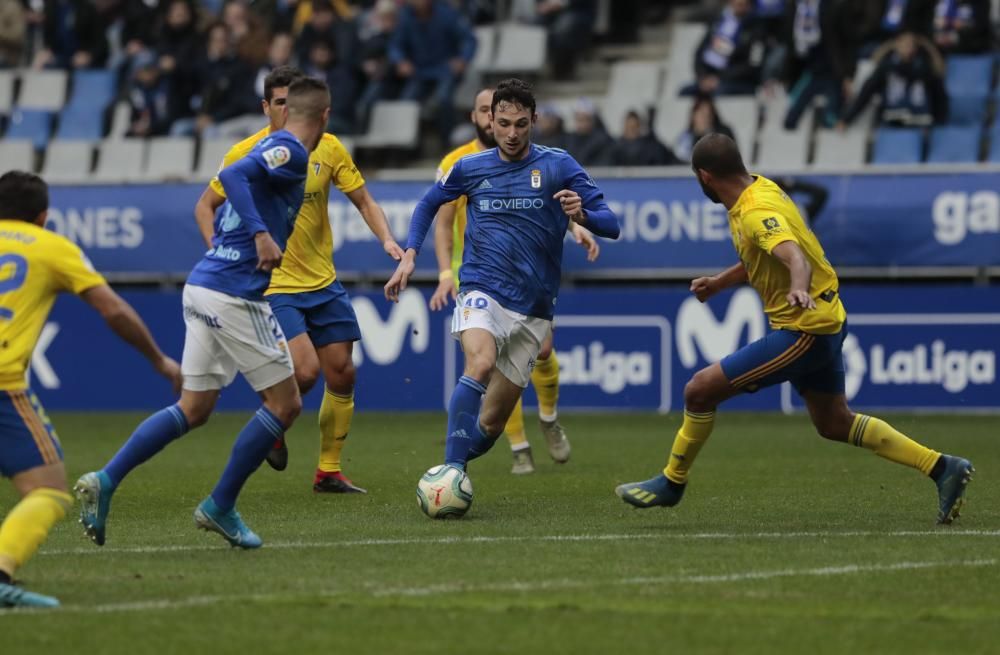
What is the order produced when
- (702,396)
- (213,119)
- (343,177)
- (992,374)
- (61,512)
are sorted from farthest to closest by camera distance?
(213,119), (992,374), (343,177), (702,396), (61,512)

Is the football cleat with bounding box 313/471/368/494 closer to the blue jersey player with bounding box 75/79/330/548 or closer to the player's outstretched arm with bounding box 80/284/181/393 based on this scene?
the blue jersey player with bounding box 75/79/330/548

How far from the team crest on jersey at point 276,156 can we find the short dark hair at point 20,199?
1526mm

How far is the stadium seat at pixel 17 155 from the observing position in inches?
973

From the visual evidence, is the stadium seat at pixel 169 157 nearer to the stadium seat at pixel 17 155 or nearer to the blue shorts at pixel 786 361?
the stadium seat at pixel 17 155

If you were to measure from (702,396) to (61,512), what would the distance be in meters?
3.80

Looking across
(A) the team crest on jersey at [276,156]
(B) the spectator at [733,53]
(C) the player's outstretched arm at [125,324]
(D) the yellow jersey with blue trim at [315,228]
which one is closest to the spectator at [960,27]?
(B) the spectator at [733,53]

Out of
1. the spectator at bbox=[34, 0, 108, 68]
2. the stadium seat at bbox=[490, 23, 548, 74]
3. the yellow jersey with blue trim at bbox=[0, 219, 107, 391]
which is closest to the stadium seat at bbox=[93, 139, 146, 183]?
the spectator at bbox=[34, 0, 108, 68]

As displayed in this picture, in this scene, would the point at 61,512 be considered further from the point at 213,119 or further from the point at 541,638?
the point at 213,119

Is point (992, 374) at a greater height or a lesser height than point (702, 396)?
lesser

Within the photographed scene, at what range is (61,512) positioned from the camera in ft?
23.3

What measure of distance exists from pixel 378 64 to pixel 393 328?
5.42 meters

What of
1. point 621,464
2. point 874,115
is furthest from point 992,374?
point 621,464

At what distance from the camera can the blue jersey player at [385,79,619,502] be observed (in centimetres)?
1018

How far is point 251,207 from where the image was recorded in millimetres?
8516
